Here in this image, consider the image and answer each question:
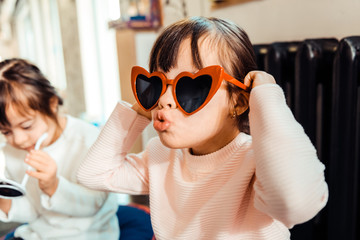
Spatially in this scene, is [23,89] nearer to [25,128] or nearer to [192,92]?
[25,128]

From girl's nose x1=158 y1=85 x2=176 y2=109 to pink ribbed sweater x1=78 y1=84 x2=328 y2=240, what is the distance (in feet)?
0.43

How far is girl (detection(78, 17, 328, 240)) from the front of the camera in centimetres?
44

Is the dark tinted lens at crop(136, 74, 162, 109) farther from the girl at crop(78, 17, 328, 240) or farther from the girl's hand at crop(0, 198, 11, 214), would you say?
the girl's hand at crop(0, 198, 11, 214)

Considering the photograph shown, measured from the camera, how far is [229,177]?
1.88 feet

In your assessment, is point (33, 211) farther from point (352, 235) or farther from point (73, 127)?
point (352, 235)

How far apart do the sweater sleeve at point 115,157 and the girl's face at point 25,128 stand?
0.29 m

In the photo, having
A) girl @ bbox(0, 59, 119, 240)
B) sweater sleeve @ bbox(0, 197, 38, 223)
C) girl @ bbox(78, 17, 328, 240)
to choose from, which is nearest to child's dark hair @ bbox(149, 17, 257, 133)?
girl @ bbox(78, 17, 328, 240)

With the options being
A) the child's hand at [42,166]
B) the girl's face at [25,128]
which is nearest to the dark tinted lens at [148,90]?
the child's hand at [42,166]

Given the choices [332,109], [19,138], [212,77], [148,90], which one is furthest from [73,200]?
[332,109]

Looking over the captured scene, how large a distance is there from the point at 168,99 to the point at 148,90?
58 millimetres

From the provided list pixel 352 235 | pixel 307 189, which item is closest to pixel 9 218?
pixel 307 189

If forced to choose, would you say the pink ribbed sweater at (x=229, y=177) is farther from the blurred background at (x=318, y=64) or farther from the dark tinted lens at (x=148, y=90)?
the blurred background at (x=318, y=64)

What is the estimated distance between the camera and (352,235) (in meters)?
0.86

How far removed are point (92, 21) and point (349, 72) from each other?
3.10 m
